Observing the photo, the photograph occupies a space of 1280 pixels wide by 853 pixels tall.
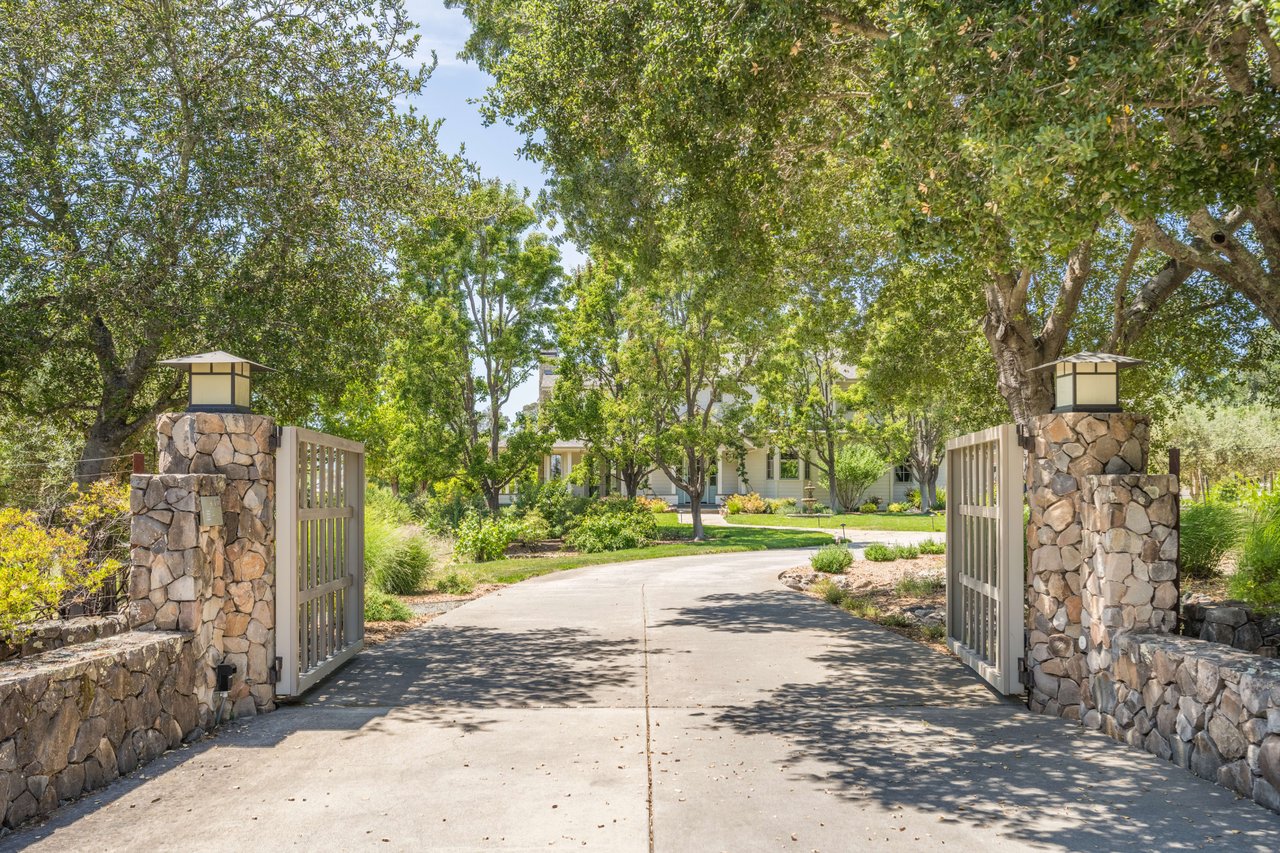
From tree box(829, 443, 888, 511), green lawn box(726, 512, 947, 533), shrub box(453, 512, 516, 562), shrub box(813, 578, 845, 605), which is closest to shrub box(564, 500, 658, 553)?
shrub box(453, 512, 516, 562)

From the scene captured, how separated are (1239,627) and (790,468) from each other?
109 ft

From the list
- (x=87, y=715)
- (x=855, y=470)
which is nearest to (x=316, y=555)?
(x=87, y=715)

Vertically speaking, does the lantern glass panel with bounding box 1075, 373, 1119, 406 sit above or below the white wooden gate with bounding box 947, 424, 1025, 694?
above

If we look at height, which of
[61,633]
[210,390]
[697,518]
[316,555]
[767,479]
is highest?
[210,390]

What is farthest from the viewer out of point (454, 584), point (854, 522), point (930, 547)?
point (854, 522)

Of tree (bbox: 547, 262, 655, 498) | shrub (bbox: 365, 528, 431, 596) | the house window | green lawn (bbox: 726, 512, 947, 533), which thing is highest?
tree (bbox: 547, 262, 655, 498)

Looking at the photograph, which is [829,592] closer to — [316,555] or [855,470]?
[316,555]

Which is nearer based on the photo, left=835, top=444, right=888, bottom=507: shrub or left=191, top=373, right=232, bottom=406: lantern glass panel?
left=191, top=373, right=232, bottom=406: lantern glass panel

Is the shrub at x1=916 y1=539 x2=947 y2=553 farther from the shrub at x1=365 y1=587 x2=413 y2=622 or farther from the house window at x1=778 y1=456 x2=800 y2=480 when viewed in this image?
the house window at x1=778 y1=456 x2=800 y2=480

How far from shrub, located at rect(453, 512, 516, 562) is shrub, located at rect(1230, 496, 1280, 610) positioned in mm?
13896

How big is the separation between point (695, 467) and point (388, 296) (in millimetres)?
12872

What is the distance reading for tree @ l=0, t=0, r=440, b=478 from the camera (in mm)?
10391

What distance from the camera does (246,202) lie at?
1095 cm

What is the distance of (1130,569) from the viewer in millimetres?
6066
